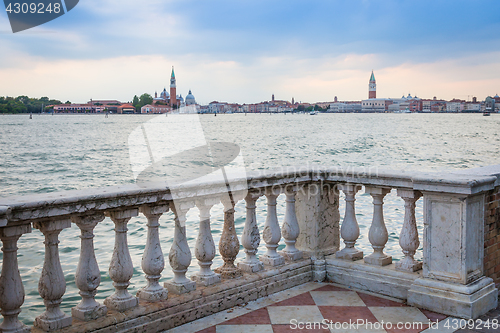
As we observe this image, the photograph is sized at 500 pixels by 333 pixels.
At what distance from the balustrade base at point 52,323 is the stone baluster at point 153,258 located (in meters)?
0.60

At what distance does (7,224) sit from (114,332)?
98 centimetres

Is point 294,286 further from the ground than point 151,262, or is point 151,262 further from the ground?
point 151,262

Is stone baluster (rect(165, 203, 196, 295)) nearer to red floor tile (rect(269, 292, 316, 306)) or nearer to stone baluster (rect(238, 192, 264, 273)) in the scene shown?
stone baluster (rect(238, 192, 264, 273))

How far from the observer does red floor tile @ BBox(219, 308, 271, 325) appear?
350 centimetres

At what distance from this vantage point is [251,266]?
13.3ft

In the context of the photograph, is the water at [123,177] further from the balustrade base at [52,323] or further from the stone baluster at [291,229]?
the balustrade base at [52,323]

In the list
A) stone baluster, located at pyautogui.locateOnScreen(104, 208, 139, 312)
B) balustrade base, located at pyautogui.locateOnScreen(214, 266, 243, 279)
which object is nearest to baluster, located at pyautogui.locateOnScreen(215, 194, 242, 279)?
balustrade base, located at pyautogui.locateOnScreen(214, 266, 243, 279)


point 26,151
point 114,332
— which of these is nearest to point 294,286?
point 114,332

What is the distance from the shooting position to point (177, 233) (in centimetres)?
345

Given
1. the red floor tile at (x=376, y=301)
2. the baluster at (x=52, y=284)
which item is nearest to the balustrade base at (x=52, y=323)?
the baluster at (x=52, y=284)

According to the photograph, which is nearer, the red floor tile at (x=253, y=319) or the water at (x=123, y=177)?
the red floor tile at (x=253, y=319)

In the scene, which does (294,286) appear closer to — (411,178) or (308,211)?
(308,211)

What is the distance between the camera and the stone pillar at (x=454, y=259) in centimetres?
356

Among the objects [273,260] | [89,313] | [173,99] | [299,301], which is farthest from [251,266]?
[173,99]
